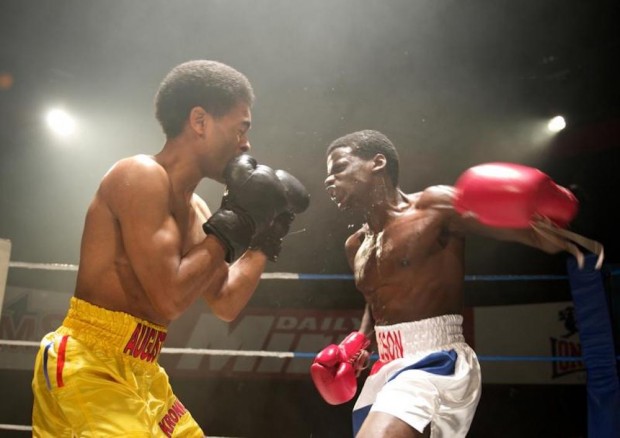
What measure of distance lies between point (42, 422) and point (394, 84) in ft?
15.6

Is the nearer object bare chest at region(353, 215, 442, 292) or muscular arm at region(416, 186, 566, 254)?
muscular arm at region(416, 186, 566, 254)

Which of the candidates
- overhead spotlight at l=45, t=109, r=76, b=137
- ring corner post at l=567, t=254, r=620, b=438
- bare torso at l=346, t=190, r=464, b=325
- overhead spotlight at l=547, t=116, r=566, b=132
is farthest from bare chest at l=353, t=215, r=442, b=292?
overhead spotlight at l=45, t=109, r=76, b=137

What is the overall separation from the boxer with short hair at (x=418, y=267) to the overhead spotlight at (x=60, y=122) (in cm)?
396

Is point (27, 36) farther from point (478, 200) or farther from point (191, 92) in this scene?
point (478, 200)

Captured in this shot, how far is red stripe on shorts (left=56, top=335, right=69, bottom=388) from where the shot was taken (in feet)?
4.49

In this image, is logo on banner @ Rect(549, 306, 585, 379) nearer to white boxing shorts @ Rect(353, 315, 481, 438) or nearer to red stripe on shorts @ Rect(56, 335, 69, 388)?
white boxing shorts @ Rect(353, 315, 481, 438)

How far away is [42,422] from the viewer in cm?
140

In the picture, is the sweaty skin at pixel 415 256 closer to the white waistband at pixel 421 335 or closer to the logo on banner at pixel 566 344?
the white waistband at pixel 421 335

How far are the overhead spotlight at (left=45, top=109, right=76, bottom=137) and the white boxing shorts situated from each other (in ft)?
14.7

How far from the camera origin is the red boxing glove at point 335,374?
85.1 inches

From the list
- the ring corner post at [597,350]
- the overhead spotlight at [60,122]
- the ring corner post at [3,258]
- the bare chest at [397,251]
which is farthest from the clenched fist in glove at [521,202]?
the overhead spotlight at [60,122]

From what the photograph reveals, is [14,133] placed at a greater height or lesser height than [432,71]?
lesser

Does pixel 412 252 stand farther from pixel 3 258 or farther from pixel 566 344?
pixel 566 344

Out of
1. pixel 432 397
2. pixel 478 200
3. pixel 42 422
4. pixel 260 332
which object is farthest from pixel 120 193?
pixel 260 332
